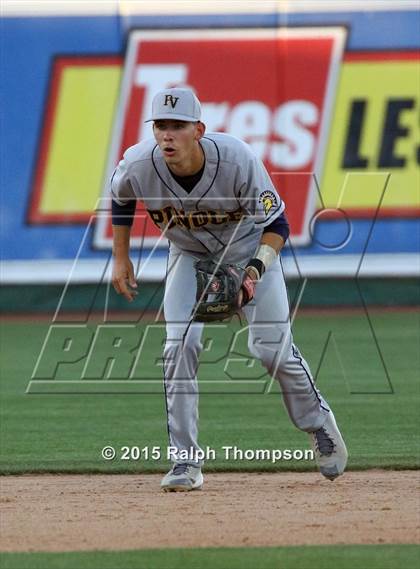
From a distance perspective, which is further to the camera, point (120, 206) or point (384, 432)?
point (384, 432)

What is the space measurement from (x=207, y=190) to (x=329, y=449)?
1451 millimetres

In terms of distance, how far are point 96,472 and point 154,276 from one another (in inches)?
405

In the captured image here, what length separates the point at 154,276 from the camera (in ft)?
57.7

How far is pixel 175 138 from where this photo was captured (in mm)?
6203

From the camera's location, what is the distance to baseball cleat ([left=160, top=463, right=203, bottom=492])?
660cm

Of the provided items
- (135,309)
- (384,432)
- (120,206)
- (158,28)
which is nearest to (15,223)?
(135,309)

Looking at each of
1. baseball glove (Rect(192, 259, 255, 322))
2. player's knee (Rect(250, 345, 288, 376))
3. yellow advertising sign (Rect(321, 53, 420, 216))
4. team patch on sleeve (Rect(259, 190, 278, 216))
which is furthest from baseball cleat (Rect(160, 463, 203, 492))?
yellow advertising sign (Rect(321, 53, 420, 216))

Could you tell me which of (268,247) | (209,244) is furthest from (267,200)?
(209,244)

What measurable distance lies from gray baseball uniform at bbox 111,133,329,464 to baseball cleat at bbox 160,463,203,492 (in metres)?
0.10

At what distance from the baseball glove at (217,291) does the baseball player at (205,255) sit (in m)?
0.01

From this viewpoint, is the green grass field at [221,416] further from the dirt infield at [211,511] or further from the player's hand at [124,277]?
the player's hand at [124,277]

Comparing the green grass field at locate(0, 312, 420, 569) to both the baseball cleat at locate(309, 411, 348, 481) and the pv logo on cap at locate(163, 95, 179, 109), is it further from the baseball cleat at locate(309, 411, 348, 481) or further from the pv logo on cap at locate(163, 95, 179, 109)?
the pv logo on cap at locate(163, 95, 179, 109)

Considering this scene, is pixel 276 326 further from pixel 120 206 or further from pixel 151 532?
pixel 151 532

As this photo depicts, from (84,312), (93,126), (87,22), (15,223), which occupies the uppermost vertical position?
(87,22)
